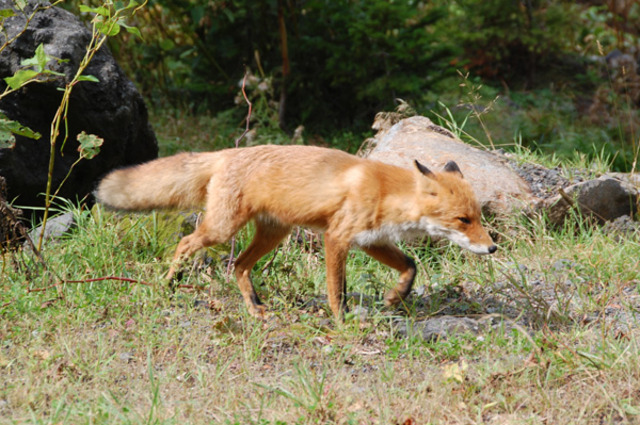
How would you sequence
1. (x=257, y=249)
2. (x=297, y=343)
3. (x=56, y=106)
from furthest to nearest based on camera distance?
(x=56, y=106) → (x=257, y=249) → (x=297, y=343)

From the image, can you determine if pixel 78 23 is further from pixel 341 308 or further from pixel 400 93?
pixel 400 93

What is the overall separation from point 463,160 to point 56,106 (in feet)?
13.1

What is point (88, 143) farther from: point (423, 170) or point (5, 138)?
point (423, 170)

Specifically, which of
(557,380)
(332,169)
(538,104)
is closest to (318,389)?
(557,380)

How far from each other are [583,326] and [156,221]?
361 centimetres

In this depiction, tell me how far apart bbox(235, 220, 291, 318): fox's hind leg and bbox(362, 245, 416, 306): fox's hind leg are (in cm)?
73

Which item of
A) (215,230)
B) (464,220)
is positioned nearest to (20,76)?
(215,230)

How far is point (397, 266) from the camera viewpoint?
514 centimetres

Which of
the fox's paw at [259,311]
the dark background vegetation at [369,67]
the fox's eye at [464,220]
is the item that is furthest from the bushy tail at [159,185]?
the dark background vegetation at [369,67]

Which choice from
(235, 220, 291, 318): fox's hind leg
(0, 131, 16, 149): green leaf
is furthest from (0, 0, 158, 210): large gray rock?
(235, 220, 291, 318): fox's hind leg

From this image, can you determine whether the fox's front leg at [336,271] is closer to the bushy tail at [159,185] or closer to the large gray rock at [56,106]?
the bushy tail at [159,185]

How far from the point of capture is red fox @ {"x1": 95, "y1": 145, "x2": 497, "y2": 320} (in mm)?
4773

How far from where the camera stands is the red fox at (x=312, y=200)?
477cm

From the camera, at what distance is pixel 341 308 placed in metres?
4.85
